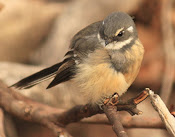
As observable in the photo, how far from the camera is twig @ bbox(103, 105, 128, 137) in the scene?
2.90m

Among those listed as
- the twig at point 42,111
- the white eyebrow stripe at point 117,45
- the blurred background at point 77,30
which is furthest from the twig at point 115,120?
the blurred background at point 77,30

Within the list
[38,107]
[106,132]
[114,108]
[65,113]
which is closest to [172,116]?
[114,108]

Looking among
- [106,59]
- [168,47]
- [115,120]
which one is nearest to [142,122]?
[115,120]

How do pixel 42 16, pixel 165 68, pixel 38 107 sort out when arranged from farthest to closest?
pixel 42 16 → pixel 165 68 → pixel 38 107

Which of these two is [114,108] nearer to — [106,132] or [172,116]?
[172,116]

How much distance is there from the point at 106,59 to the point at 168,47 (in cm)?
250

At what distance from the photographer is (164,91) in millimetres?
5285

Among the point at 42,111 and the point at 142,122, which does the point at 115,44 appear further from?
the point at 42,111

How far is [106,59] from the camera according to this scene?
133 inches

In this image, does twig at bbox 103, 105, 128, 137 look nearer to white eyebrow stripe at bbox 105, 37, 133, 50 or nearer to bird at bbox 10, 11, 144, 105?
bird at bbox 10, 11, 144, 105

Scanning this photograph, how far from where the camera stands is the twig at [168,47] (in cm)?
541

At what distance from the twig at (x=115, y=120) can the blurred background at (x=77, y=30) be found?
2.03 meters

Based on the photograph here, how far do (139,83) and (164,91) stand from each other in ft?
2.05

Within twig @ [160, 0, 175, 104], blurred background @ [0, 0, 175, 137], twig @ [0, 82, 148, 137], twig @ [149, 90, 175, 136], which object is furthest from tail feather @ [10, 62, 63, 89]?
twig @ [160, 0, 175, 104]
